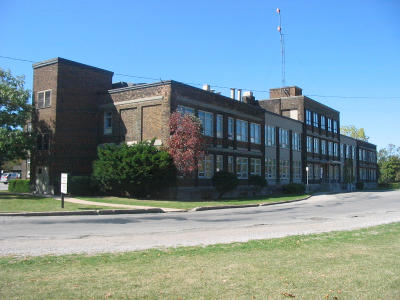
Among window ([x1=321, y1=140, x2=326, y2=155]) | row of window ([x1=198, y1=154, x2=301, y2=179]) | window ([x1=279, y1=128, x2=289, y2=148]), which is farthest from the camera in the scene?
window ([x1=321, y1=140, x2=326, y2=155])

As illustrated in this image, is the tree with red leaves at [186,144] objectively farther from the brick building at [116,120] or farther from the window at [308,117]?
the window at [308,117]

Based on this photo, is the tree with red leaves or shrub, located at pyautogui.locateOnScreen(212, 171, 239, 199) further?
shrub, located at pyautogui.locateOnScreen(212, 171, 239, 199)

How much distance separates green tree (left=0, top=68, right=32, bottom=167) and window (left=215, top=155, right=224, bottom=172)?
1405cm

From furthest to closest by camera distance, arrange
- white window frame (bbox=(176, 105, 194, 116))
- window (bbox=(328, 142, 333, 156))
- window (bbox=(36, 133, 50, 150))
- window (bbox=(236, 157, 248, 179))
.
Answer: window (bbox=(328, 142, 333, 156)) < window (bbox=(236, 157, 248, 179)) < window (bbox=(36, 133, 50, 150)) < white window frame (bbox=(176, 105, 194, 116))

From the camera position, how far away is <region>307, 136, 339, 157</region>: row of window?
169ft

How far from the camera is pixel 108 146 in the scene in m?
28.3

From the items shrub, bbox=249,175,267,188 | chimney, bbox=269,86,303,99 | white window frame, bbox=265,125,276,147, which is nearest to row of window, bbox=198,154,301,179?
shrub, bbox=249,175,267,188

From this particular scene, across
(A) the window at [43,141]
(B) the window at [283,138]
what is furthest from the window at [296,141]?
(A) the window at [43,141]

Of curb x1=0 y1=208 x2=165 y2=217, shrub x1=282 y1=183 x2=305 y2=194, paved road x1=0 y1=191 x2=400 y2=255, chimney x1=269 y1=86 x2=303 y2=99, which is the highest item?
chimney x1=269 y1=86 x2=303 y2=99

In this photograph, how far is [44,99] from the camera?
104ft

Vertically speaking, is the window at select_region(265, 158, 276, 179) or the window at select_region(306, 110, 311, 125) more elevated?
the window at select_region(306, 110, 311, 125)

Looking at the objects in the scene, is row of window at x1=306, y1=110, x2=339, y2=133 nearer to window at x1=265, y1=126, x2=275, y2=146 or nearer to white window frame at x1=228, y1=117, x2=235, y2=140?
window at x1=265, y1=126, x2=275, y2=146

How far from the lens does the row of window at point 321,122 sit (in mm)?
52031

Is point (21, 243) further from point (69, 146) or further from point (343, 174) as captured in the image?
point (343, 174)
